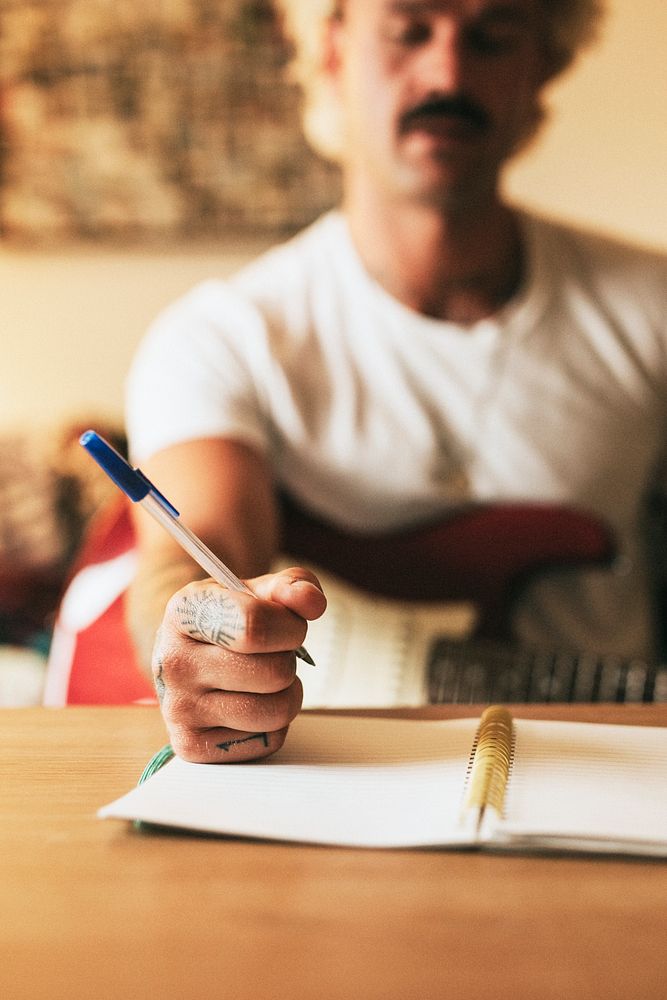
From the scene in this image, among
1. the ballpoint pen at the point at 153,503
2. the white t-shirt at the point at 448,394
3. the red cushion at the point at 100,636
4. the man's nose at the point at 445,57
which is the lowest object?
the red cushion at the point at 100,636

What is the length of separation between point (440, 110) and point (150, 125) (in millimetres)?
1280

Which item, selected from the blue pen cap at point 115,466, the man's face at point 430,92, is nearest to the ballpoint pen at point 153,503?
the blue pen cap at point 115,466

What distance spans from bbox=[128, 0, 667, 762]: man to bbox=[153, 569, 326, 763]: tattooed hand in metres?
0.51

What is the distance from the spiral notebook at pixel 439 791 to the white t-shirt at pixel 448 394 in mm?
632

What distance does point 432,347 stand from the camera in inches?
48.3

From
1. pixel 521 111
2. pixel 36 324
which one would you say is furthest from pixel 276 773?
pixel 36 324

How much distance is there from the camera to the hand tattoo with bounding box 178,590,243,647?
454mm

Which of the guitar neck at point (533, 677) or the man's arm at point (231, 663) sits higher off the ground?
the man's arm at point (231, 663)

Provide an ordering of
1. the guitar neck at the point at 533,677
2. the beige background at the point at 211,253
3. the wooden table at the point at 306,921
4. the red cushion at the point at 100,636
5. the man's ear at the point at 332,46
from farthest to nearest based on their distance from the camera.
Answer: the beige background at the point at 211,253, the man's ear at the point at 332,46, the red cushion at the point at 100,636, the guitar neck at the point at 533,677, the wooden table at the point at 306,921

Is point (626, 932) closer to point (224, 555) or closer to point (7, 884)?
point (7, 884)

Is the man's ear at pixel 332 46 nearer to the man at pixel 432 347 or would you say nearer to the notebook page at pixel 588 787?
the man at pixel 432 347

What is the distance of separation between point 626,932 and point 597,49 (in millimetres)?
2287

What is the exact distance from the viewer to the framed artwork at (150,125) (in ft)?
7.53

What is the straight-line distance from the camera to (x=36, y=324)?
2432mm
